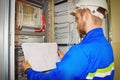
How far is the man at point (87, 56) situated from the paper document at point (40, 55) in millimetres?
82

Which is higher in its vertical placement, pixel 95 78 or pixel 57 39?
pixel 57 39

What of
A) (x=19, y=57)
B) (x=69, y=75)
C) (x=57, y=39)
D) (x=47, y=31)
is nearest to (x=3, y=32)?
(x=19, y=57)

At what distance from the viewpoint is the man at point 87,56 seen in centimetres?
116

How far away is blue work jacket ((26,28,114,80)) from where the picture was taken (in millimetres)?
1158

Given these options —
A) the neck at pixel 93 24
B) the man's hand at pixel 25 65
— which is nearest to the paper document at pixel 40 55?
the man's hand at pixel 25 65

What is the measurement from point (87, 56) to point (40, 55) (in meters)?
0.54

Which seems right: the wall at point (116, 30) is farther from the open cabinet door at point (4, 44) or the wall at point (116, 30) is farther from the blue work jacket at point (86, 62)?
the open cabinet door at point (4, 44)

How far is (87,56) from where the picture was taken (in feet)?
3.83

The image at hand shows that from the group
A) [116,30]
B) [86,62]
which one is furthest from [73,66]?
[116,30]

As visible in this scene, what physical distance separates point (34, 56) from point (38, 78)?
246 millimetres

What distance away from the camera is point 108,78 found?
53.9 inches

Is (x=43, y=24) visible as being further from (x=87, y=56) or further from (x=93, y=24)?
(x=87, y=56)

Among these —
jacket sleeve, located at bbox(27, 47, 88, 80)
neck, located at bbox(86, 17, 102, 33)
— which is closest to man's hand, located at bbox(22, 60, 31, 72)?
jacket sleeve, located at bbox(27, 47, 88, 80)

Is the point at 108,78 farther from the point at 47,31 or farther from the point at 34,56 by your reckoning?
the point at 47,31
